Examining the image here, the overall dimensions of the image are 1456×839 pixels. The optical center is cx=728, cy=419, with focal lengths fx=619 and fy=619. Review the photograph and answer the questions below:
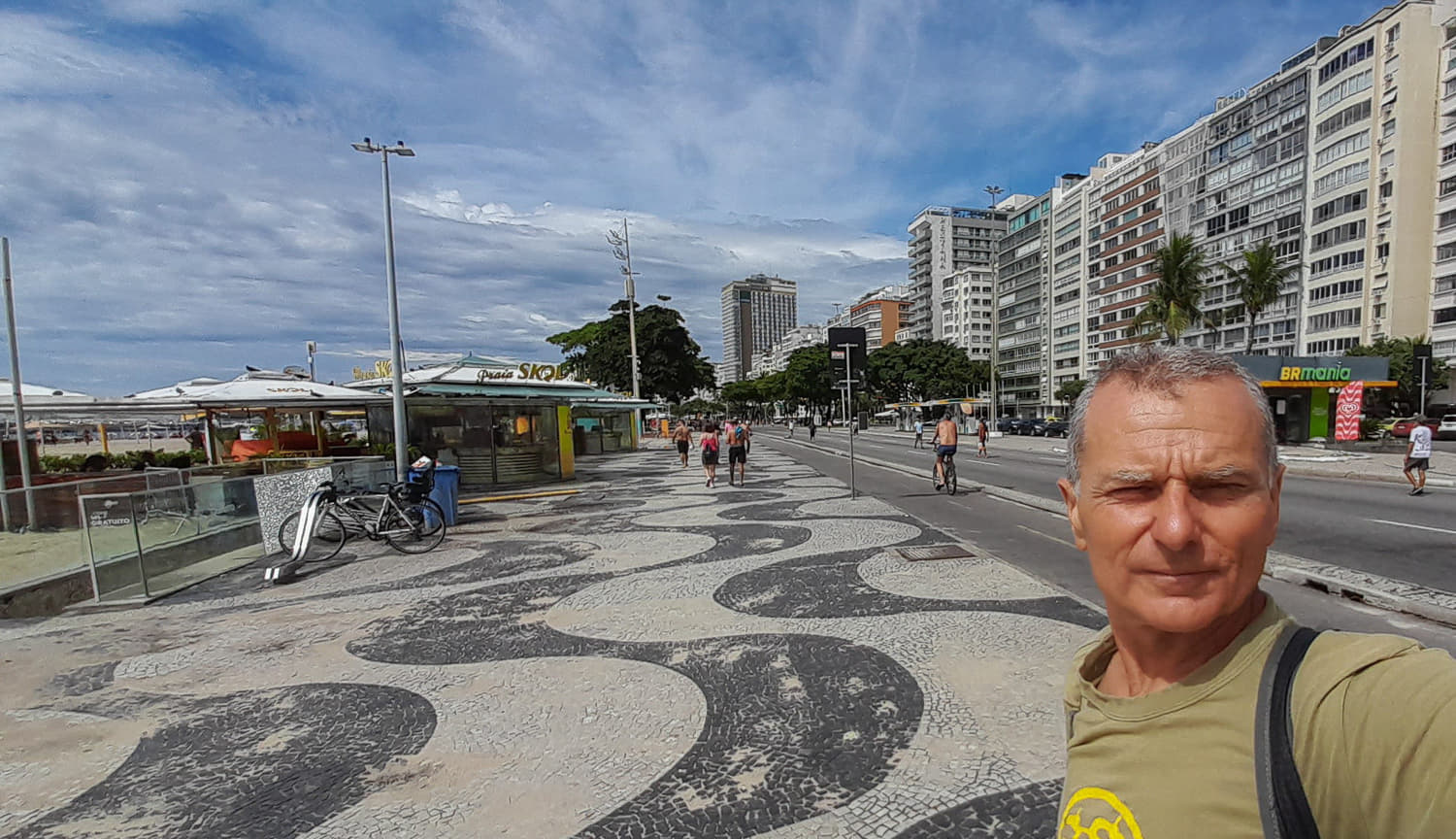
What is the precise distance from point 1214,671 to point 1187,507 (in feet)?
0.88

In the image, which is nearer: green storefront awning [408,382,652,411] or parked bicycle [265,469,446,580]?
parked bicycle [265,469,446,580]

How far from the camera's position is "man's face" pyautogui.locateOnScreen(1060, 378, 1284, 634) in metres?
1.01

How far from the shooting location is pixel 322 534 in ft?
31.1

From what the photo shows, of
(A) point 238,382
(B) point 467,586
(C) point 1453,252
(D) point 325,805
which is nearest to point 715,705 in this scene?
(D) point 325,805

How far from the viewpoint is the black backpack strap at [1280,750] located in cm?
84

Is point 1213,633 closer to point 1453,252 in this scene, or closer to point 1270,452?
point 1270,452

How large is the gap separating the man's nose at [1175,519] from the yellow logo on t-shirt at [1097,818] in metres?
0.44

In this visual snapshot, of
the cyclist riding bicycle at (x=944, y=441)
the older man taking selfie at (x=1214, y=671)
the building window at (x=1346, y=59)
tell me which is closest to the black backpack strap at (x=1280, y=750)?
the older man taking selfie at (x=1214, y=671)

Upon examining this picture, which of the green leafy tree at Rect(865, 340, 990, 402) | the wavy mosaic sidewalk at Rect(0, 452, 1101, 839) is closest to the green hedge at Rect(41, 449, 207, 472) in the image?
the wavy mosaic sidewalk at Rect(0, 452, 1101, 839)

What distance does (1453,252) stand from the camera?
140 ft

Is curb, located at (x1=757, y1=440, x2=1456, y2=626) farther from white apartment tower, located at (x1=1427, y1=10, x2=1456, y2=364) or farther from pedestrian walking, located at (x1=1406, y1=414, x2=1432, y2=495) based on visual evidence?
white apartment tower, located at (x1=1427, y1=10, x2=1456, y2=364)

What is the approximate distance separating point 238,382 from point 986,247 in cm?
11503

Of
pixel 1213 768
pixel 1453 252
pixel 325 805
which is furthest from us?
pixel 1453 252

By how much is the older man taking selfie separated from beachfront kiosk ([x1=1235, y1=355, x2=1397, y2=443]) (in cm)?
3033
